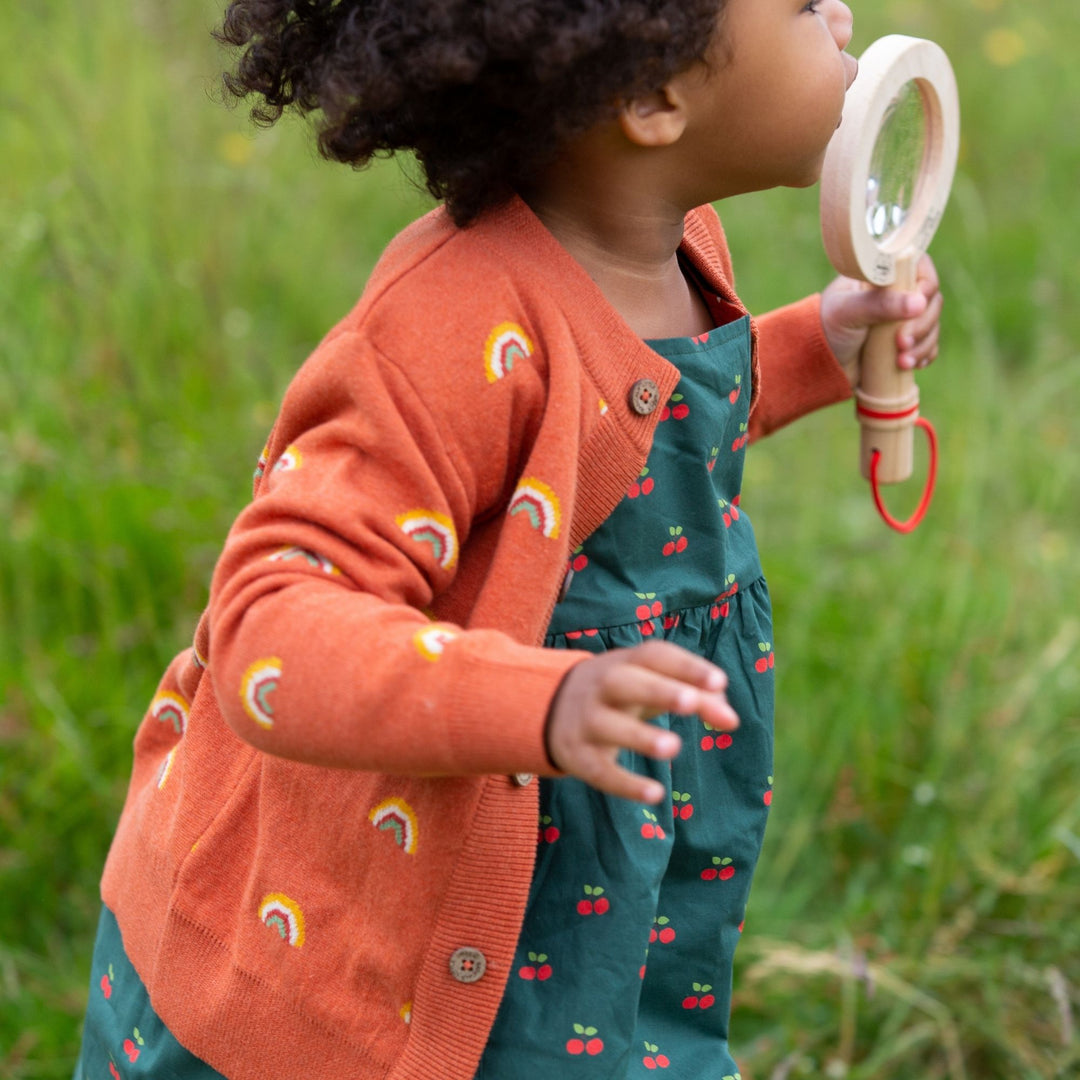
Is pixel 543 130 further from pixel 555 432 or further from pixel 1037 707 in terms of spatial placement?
pixel 1037 707

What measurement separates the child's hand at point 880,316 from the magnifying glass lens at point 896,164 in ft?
0.23

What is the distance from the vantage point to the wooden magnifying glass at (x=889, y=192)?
1.32 meters

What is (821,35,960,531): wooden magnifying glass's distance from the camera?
132 cm

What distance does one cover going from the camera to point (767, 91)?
1.14 metres

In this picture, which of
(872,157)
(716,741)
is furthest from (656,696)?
(872,157)

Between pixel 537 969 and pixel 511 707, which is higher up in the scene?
pixel 511 707

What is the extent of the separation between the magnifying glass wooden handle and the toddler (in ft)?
0.81

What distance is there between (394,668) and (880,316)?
80cm

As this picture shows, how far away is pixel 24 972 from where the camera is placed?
1875 mm

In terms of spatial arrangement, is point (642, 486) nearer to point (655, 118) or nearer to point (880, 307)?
point (655, 118)

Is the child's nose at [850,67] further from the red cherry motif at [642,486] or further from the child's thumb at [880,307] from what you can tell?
the red cherry motif at [642,486]

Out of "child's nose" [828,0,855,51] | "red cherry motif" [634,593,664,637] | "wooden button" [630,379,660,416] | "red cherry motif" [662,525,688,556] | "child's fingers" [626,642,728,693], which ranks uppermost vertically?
"child's nose" [828,0,855,51]

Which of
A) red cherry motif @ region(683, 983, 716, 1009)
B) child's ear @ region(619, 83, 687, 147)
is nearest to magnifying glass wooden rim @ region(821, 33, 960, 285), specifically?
child's ear @ region(619, 83, 687, 147)

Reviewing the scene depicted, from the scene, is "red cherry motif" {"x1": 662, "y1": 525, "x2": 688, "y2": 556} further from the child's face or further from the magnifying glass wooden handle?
the magnifying glass wooden handle
